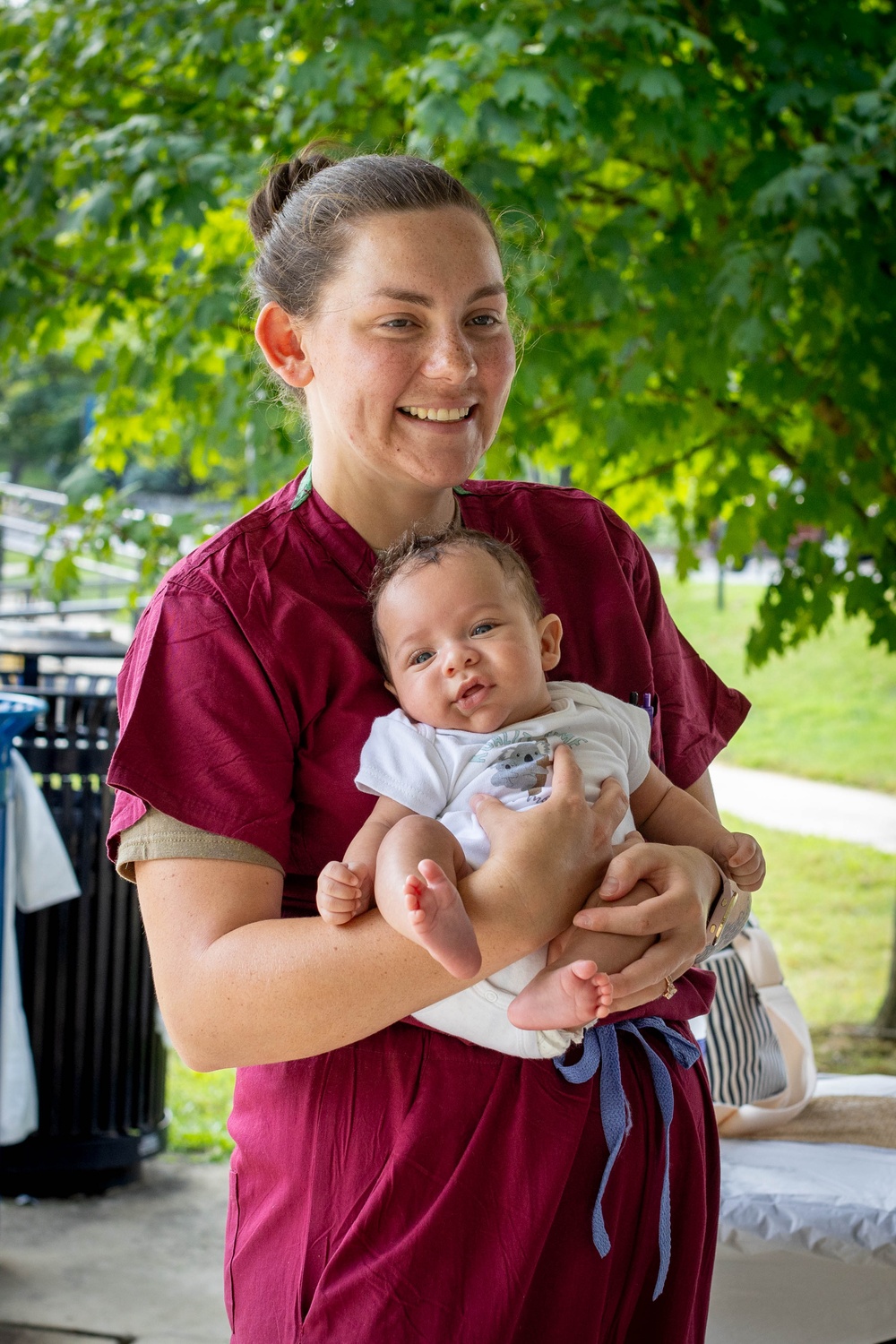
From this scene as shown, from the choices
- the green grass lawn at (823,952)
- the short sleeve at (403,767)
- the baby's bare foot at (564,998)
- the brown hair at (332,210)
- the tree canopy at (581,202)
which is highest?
the tree canopy at (581,202)

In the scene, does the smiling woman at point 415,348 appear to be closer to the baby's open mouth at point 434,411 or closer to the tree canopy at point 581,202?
the baby's open mouth at point 434,411

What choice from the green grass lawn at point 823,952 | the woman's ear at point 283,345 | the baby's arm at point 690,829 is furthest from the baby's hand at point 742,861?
the green grass lawn at point 823,952

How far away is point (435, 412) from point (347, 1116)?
778mm

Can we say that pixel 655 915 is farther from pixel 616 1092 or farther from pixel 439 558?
pixel 439 558

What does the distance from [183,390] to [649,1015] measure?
2947 mm

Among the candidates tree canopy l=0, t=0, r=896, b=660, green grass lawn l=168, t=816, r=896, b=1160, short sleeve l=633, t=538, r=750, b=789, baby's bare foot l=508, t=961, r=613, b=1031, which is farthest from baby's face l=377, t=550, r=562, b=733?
green grass lawn l=168, t=816, r=896, b=1160

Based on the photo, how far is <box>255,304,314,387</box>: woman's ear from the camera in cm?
160

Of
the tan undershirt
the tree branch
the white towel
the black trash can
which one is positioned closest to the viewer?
the tan undershirt

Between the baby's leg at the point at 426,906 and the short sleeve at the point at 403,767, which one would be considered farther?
the short sleeve at the point at 403,767

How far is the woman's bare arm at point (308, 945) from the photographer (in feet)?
4.20

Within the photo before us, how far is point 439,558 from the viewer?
156cm

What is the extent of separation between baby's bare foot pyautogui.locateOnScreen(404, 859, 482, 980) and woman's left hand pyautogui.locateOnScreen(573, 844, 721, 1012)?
5.2 inches

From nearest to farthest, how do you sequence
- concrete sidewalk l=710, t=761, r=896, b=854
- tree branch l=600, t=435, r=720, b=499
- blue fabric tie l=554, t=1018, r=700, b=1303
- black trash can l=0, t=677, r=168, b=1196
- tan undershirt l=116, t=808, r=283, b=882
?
tan undershirt l=116, t=808, r=283, b=882, blue fabric tie l=554, t=1018, r=700, b=1303, black trash can l=0, t=677, r=168, b=1196, tree branch l=600, t=435, r=720, b=499, concrete sidewalk l=710, t=761, r=896, b=854

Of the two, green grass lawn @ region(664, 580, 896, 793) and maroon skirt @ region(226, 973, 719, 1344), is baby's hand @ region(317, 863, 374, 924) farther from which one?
green grass lawn @ region(664, 580, 896, 793)
